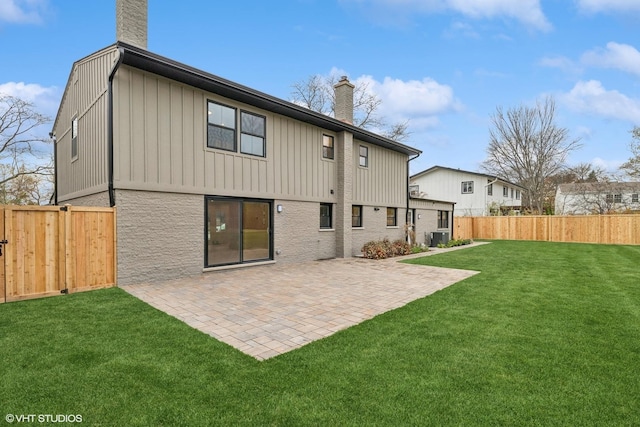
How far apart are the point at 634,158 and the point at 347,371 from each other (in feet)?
95.0

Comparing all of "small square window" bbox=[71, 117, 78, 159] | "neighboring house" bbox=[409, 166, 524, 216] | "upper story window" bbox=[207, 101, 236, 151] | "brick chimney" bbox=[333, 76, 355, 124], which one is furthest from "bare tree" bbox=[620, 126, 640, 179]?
"small square window" bbox=[71, 117, 78, 159]

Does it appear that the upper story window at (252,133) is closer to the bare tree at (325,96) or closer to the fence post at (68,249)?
the fence post at (68,249)

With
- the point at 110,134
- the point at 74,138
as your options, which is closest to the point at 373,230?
the point at 110,134

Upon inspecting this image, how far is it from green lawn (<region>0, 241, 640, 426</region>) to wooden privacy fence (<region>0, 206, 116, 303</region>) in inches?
34.3

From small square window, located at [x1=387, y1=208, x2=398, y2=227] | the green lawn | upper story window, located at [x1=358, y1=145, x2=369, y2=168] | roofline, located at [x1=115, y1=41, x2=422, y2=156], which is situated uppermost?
roofline, located at [x1=115, y1=41, x2=422, y2=156]

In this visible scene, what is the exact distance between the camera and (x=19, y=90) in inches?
714

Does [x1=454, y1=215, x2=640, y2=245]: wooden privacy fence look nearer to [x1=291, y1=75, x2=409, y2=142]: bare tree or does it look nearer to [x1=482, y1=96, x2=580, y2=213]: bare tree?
[x1=482, y1=96, x2=580, y2=213]: bare tree

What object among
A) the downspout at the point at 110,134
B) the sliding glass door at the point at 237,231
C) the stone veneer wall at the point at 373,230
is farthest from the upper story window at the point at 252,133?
the stone veneer wall at the point at 373,230

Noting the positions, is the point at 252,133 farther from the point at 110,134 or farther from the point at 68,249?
the point at 68,249

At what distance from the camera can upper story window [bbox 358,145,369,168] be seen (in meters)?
14.3

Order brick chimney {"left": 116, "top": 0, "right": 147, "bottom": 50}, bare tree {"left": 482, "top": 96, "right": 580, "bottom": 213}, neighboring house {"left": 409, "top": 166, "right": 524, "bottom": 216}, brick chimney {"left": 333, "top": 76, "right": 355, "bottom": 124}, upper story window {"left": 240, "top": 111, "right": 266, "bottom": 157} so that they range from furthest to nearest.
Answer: neighboring house {"left": 409, "top": 166, "right": 524, "bottom": 216} → bare tree {"left": 482, "top": 96, "right": 580, "bottom": 213} → brick chimney {"left": 333, "top": 76, "right": 355, "bottom": 124} → upper story window {"left": 240, "top": 111, "right": 266, "bottom": 157} → brick chimney {"left": 116, "top": 0, "right": 147, "bottom": 50}

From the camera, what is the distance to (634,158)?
22016 millimetres

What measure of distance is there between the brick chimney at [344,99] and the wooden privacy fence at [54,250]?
999cm

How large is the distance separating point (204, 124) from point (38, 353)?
6.50 meters
